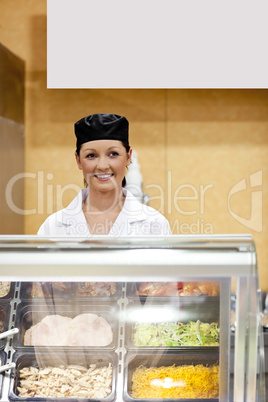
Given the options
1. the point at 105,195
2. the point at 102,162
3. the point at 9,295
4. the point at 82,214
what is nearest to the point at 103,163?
the point at 102,162

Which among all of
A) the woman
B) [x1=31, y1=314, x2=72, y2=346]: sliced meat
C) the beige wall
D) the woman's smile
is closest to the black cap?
the woman

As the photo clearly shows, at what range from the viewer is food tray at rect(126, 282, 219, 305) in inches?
41.6

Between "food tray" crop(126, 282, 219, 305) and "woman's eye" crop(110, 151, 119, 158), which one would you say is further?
"woman's eye" crop(110, 151, 119, 158)

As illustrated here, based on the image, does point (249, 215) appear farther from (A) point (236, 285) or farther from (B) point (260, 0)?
(A) point (236, 285)

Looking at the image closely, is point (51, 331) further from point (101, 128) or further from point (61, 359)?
point (101, 128)

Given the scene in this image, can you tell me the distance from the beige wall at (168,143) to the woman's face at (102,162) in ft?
3.58

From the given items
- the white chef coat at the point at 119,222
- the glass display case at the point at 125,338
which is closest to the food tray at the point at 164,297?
the glass display case at the point at 125,338

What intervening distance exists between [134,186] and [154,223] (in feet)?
3.39

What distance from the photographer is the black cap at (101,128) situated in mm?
2133

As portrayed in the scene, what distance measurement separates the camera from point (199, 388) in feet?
3.49

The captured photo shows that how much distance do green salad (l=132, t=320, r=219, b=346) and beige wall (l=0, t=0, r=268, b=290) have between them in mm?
2200

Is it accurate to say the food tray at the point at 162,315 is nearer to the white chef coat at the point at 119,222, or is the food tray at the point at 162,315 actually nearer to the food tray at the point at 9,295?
the food tray at the point at 9,295

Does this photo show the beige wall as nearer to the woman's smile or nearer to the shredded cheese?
the woman's smile

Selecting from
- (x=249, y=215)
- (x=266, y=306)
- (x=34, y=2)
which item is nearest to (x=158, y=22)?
(x=34, y=2)
